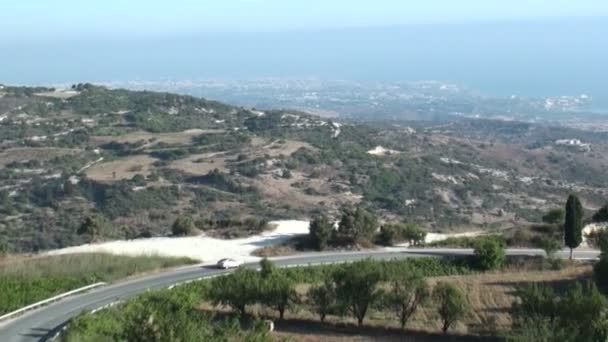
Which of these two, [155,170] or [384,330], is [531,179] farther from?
[384,330]

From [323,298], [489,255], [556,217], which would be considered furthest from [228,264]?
[556,217]

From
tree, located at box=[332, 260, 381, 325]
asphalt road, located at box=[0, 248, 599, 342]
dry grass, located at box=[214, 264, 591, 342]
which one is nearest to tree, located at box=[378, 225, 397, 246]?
asphalt road, located at box=[0, 248, 599, 342]

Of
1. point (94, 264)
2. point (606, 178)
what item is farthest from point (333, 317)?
point (606, 178)

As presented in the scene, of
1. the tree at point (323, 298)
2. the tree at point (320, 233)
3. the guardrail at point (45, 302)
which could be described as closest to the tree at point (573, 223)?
the tree at point (320, 233)

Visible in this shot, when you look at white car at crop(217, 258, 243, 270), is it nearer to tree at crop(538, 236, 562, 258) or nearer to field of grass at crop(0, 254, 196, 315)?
field of grass at crop(0, 254, 196, 315)

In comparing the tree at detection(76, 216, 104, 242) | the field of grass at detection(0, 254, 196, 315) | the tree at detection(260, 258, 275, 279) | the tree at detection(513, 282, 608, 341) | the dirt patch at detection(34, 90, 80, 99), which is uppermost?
the dirt patch at detection(34, 90, 80, 99)

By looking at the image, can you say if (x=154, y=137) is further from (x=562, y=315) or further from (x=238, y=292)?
(x=562, y=315)

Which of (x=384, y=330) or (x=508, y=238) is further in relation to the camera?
(x=508, y=238)
